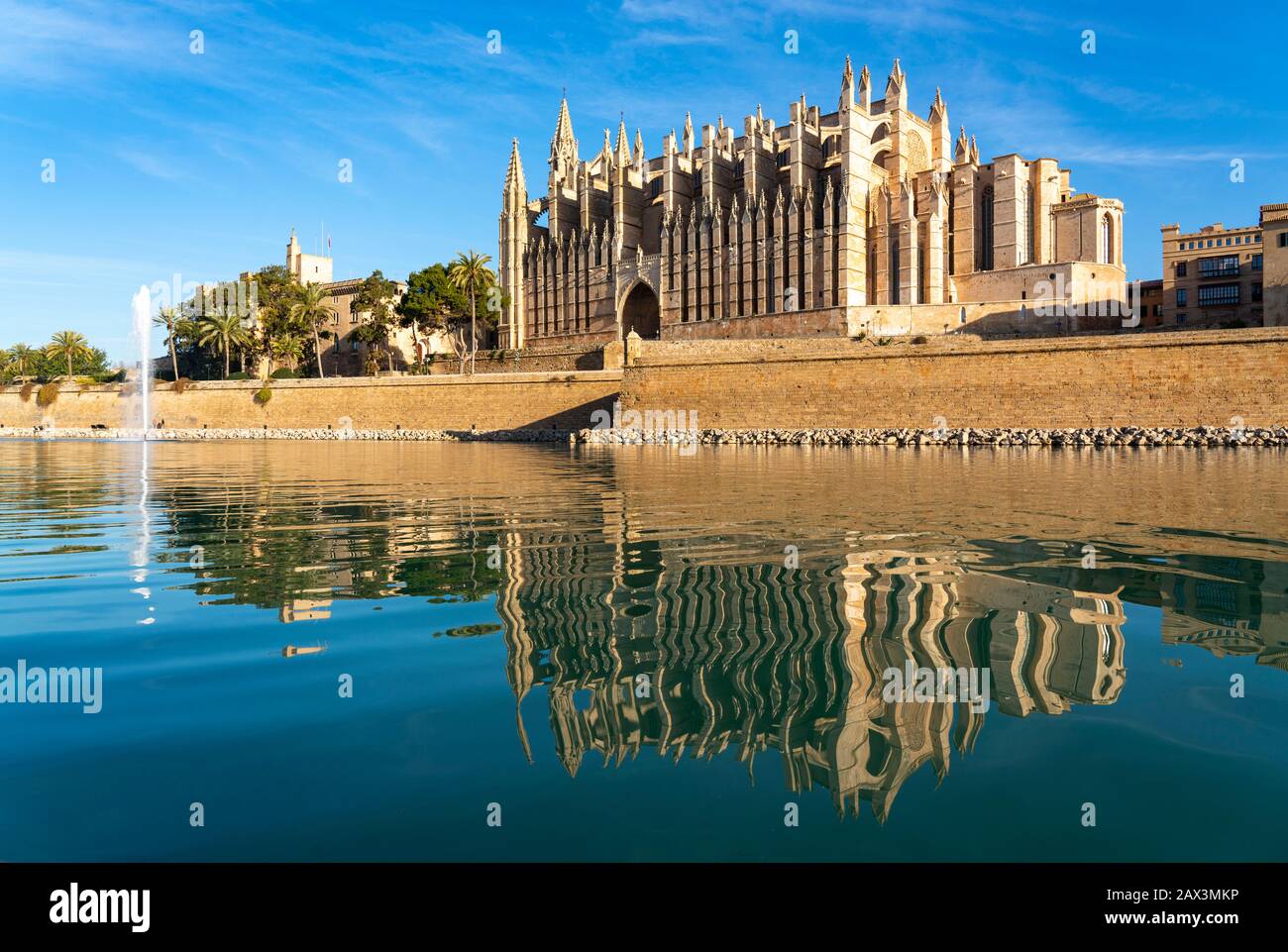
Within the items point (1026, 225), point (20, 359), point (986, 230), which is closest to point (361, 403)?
point (986, 230)

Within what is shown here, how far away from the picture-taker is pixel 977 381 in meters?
34.1

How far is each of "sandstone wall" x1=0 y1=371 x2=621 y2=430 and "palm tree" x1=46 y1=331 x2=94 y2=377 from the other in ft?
30.4

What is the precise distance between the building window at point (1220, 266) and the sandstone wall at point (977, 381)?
96.7ft

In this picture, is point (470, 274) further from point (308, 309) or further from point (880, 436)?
point (880, 436)

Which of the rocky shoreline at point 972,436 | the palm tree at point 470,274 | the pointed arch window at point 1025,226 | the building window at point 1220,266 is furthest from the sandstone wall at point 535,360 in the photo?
the building window at point 1220,266

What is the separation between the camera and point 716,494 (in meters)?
14.8

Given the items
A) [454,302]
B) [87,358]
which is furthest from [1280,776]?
[87,358]

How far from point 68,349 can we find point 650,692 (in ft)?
282

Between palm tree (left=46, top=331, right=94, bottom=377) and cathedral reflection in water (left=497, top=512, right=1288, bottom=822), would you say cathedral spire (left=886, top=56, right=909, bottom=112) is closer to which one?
cathedral reflection in water (left=497, top=512, right=1288, bottom=822)

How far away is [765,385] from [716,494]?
24.9 metres

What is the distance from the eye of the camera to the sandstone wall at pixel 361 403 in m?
46.3

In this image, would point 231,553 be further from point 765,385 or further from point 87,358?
point 87,358

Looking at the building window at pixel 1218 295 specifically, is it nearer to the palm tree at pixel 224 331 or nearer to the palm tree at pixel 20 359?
the palm tree at pixel 224 331

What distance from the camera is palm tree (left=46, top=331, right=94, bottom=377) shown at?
7500 centimetres
